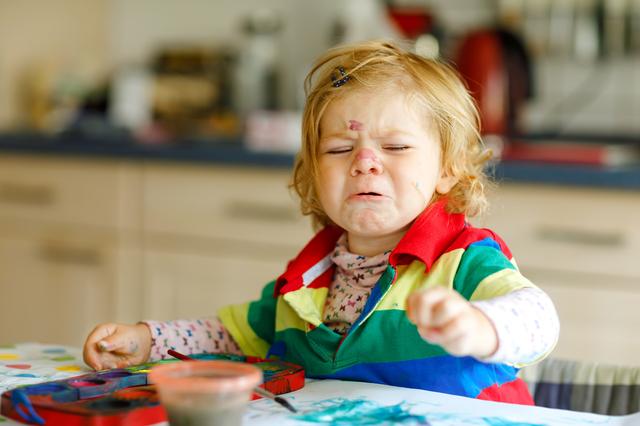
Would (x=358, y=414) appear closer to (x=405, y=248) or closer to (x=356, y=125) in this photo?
(x=405, y=248)

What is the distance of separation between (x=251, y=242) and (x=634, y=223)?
2.89 ft

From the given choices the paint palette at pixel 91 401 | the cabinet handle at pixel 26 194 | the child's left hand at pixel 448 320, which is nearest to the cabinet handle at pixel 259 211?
the cabinet handle at pixel 26 194

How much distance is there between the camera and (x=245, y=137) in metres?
2.62

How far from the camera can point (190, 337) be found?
1.16m

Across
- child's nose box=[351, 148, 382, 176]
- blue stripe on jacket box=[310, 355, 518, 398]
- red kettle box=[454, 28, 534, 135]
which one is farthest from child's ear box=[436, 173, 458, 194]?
red kettle box=[454, 28, 534, 135]

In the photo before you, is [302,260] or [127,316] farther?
[127,316]

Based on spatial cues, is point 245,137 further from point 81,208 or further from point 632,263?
point 632,263

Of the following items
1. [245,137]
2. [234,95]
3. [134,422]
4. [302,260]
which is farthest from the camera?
[234,95]

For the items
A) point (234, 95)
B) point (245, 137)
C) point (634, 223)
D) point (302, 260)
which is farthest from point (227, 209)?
point (302, 260)

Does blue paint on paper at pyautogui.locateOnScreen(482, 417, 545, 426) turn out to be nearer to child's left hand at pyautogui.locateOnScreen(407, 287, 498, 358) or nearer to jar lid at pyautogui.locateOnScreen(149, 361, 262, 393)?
child's left hand at pyautogui.locateOnScreen(407, 287, 498, 358)

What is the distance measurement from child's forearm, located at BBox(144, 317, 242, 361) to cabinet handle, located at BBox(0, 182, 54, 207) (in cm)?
150

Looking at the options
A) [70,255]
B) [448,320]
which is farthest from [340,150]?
[70,255]

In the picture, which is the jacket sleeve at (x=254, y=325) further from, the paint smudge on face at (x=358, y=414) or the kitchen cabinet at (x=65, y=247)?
the kitchen cabinet at (x=65, y=247)

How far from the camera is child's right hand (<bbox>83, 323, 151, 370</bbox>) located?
104 centimetres
